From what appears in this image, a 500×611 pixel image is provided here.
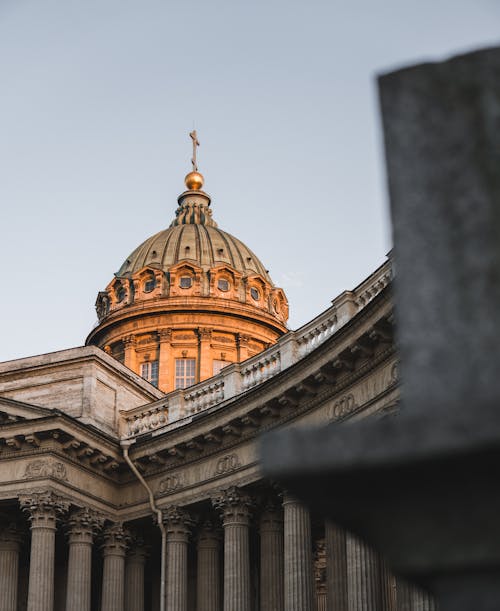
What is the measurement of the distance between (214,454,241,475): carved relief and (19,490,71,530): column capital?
5232mm

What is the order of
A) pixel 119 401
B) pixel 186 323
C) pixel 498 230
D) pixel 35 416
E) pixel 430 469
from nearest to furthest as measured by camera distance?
pixel 430 469, pixel 498 230, pixel 35 416, pixel 119 401, pixel 186 323

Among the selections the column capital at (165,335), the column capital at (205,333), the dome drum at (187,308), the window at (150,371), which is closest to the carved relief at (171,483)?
the dome drum at (187,308)

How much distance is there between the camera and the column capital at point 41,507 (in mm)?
31781

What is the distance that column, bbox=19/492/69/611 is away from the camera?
1224 inches

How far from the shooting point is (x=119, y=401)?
1511 inches

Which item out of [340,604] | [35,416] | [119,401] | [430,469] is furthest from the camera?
[119,401]

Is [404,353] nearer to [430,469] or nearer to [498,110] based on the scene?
[430,469]

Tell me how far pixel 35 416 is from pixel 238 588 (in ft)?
28.1

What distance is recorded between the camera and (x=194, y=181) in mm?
74688

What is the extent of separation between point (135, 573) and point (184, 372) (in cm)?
2265

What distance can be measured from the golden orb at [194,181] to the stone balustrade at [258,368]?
3941cm

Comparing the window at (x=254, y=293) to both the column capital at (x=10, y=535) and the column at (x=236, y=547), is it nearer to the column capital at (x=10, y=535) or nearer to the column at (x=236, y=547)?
the column capital at (x=10, y=535)

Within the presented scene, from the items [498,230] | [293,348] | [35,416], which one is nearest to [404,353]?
[498,230]

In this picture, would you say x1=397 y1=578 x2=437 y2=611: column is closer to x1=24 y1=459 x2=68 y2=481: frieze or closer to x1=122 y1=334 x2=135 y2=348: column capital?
x1=24 y1=459 x2=68 y2=481: frieze
